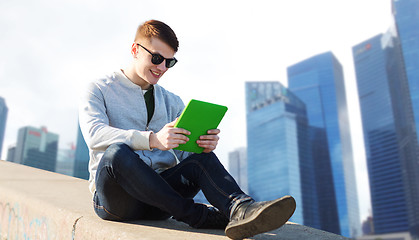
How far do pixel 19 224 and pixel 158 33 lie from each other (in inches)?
64.2

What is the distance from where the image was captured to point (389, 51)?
395 ft

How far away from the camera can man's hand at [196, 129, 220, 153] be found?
209 centimetres

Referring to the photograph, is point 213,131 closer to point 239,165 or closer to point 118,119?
point 118,119

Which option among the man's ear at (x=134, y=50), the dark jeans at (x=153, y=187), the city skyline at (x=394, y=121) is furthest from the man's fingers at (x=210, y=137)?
the city skyline at (x=394, y=121)

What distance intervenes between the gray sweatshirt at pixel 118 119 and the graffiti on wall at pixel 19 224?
389mm

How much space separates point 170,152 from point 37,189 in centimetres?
126

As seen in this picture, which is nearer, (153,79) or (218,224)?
(218,224)

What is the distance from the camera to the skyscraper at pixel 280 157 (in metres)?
97.8

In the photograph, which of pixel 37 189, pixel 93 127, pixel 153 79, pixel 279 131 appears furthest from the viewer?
pixel 279 131

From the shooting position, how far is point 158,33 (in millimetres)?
2309

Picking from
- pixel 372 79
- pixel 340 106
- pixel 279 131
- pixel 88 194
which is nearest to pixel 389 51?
pixel 372 79

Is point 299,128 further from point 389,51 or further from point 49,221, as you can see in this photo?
point 49,221

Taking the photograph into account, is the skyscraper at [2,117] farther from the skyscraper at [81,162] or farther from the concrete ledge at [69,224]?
the concrete ledge at [69,224]

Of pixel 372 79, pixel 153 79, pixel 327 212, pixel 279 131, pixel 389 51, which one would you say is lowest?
pixel 327 212
